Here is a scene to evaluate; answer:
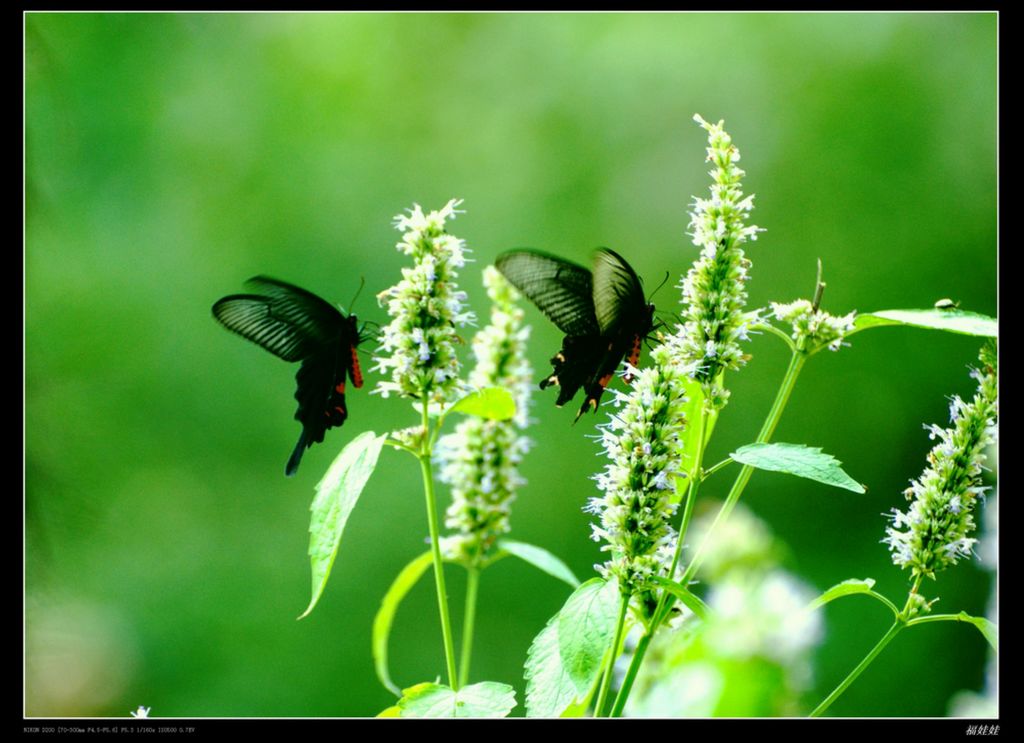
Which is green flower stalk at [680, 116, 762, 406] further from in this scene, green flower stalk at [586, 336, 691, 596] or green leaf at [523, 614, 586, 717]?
green leaf at [523, 614, 586, 717]

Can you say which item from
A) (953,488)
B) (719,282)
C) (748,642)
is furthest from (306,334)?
(748,642)

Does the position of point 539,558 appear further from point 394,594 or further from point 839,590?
point 839,590

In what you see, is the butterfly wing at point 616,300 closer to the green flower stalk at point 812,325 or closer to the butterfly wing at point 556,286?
the butterfly wing at point 556,286

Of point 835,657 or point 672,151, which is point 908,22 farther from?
point 835,657

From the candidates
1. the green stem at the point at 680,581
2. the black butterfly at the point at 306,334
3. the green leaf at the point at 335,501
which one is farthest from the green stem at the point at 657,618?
the black butterfly at the point at 306,334
